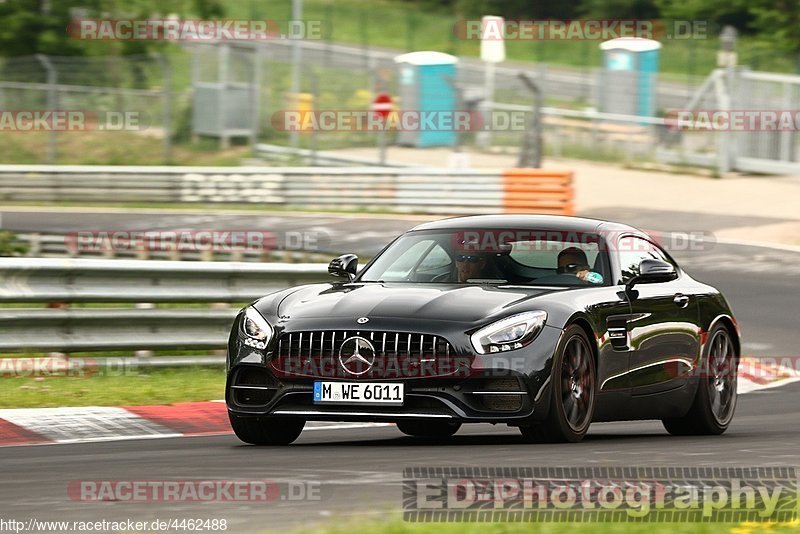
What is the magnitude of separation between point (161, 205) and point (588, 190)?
306 inches

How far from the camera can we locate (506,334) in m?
8.58

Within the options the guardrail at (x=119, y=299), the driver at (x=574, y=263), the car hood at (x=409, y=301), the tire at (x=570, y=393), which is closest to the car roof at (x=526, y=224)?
the driver at (x=574, y=263)

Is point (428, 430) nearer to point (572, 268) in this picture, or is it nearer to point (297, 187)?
point (572, 268)

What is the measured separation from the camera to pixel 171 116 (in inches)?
1452

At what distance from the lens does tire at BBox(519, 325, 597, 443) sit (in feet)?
28.3

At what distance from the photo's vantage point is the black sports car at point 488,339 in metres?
8.54

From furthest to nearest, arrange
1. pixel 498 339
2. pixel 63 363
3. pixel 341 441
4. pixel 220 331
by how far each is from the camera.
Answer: pixel 220 331 < pixel 63 363 < pixel 341 441 < pixel 498 339

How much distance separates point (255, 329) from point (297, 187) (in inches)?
815

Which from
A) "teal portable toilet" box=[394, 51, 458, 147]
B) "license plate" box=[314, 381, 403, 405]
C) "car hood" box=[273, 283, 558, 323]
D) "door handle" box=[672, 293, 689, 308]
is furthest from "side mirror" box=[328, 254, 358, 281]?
"teal portable toilet" box=[394, 51, 458, 147]

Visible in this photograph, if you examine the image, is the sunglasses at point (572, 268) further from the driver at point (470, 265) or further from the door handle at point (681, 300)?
the door handle at point (681, 300)

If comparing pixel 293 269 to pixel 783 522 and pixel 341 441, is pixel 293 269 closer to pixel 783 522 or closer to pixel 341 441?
pixel 341 441

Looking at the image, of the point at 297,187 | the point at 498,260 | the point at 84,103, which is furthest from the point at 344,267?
the point at 84,103

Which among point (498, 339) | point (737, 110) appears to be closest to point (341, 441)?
point (498, 339)

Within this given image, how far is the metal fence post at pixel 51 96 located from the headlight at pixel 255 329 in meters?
23.2
